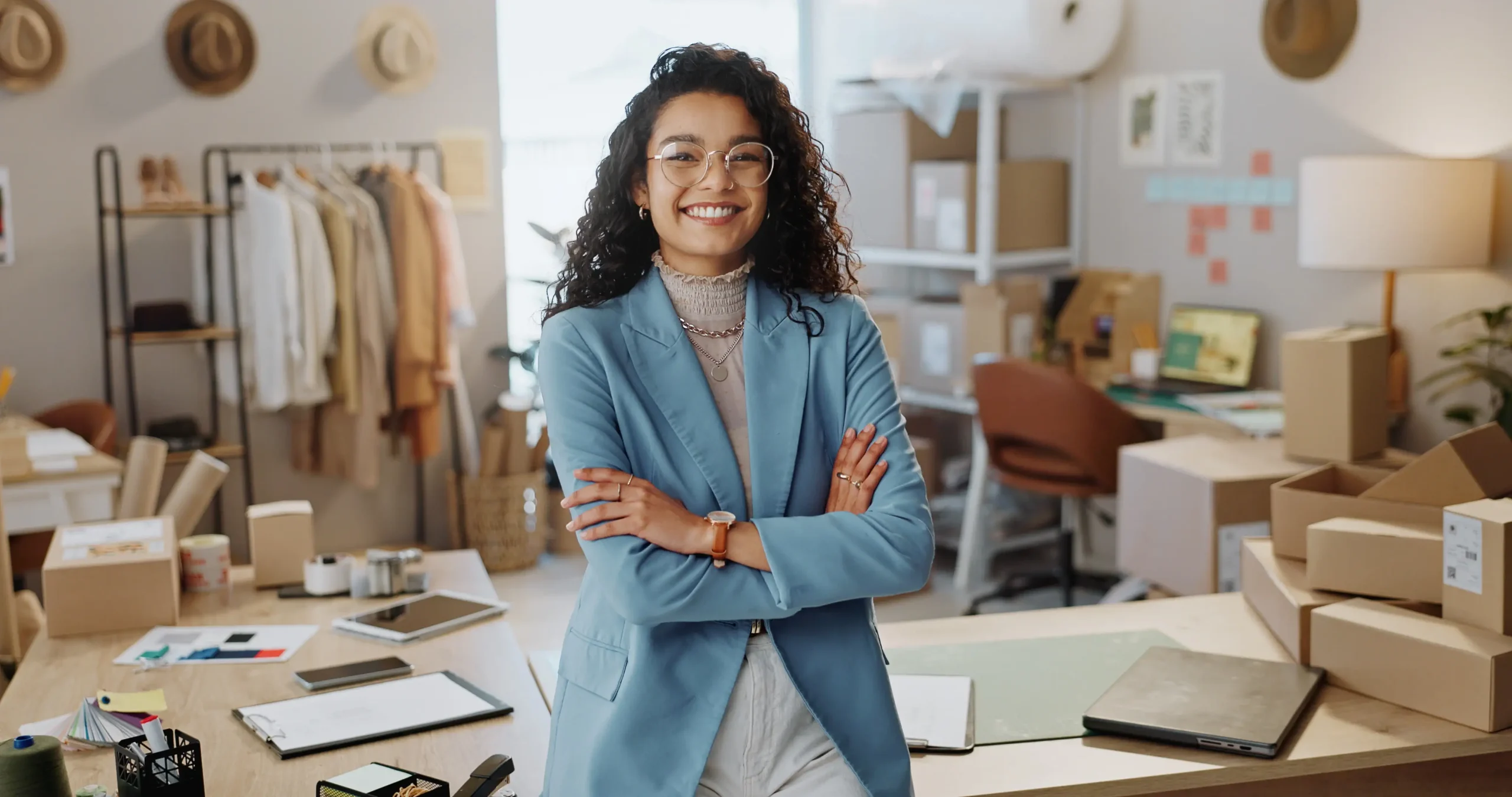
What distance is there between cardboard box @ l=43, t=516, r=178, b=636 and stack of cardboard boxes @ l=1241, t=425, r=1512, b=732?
6.33 feet

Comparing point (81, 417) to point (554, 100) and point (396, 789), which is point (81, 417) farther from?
point (396, 789)

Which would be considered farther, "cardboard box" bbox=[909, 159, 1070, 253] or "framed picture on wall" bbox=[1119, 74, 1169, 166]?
"cardboard box" bbox=[909, 159, 1070, 253]

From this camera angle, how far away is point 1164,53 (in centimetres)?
502

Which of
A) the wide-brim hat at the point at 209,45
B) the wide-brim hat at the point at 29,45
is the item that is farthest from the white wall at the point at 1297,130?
the wide-brim hat at the point at 29,45

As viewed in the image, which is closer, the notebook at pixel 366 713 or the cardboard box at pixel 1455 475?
the notebook at pixel 366 713

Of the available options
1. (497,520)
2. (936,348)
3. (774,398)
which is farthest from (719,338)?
(497,520)

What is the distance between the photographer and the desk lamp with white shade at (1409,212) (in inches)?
148

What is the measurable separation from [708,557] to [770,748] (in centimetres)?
23

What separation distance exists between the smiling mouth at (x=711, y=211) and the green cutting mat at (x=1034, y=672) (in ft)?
2.75

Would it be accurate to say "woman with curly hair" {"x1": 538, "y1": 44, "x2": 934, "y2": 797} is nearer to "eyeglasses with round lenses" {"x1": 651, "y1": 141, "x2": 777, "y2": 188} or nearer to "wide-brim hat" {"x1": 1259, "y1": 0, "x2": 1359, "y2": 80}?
"eyeglasses with round lenses" {"x1": 651, "y1": 141, "x2": 777, "y2": 188}

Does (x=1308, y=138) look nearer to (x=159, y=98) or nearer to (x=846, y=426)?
(x=846, y=426)

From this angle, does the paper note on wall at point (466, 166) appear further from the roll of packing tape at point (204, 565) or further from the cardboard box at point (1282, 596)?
the cardboard box at point (1282, 596)

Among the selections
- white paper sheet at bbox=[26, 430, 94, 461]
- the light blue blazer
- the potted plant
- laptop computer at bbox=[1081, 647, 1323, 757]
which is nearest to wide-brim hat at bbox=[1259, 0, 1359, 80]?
the potted plant

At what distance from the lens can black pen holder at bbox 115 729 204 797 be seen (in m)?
1.65
